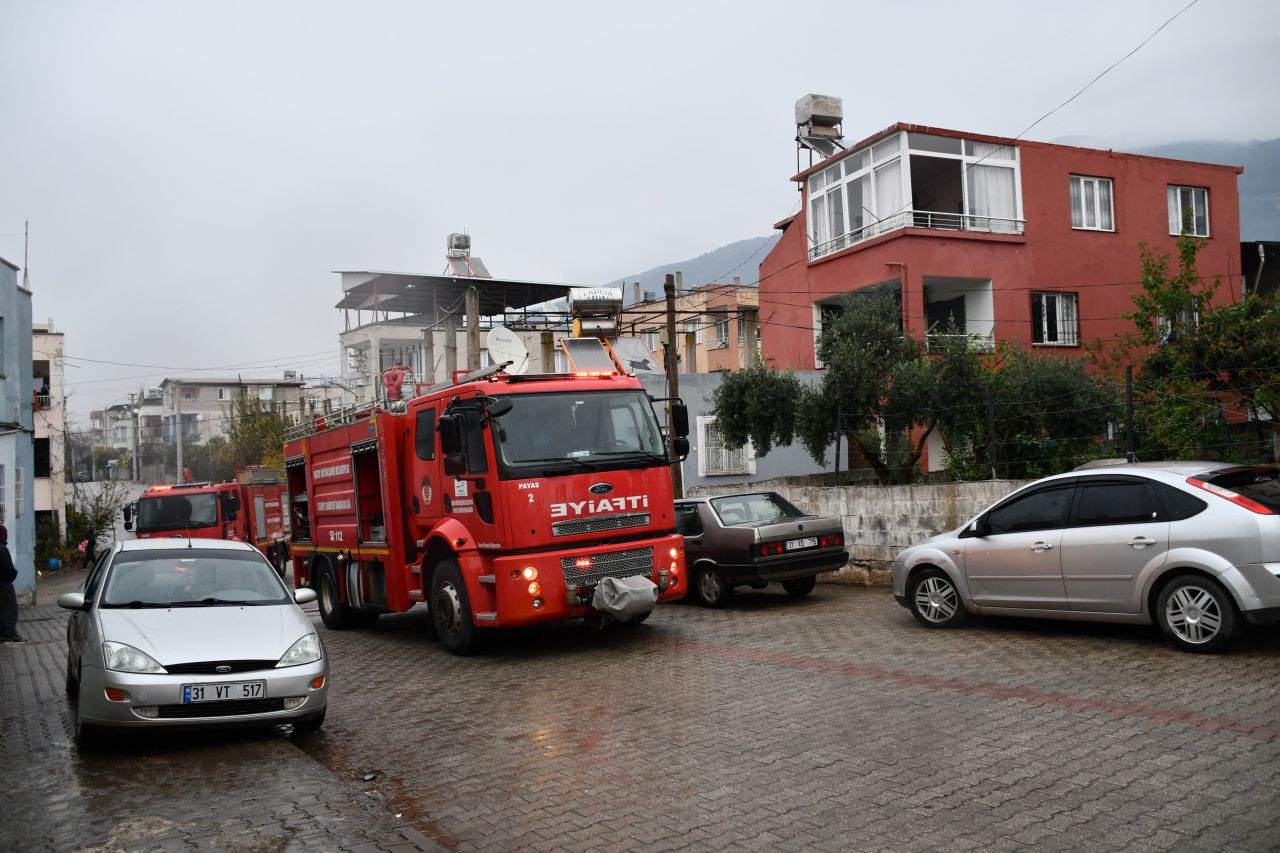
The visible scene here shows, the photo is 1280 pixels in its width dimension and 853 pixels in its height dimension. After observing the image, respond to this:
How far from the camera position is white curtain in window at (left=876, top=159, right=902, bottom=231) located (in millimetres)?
23734

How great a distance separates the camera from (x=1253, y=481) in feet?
29.2

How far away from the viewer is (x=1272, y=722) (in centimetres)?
644

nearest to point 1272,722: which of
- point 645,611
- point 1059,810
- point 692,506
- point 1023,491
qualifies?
→ point 1059,810

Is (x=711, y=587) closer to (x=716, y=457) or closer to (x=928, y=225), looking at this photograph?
(x=716, y=457)

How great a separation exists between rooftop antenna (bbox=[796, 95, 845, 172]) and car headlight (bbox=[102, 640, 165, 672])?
87.7 ft

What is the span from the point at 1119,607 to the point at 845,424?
9.07m

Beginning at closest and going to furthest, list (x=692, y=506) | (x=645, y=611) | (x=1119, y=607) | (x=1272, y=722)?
(x=1272, y=722)
(x=1119, y=607)
(x=645, y=611)
(x=692, y=506)

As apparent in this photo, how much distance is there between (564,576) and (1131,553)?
530cm

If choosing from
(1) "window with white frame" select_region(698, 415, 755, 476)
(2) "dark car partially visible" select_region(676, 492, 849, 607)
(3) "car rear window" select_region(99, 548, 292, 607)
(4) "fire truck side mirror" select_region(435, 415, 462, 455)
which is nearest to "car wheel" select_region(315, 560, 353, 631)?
(4) "fire truck side mirror" select_region(435, 415, 462, 455)

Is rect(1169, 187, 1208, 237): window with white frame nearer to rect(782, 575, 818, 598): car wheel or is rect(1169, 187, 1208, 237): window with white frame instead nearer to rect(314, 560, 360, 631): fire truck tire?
rect(782, 575, 818, 598): car wheel

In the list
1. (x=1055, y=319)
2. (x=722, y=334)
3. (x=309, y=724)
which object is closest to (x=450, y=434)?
(x=309, y=724)

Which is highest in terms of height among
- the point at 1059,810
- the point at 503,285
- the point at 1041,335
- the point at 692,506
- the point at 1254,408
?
the point at 503,285

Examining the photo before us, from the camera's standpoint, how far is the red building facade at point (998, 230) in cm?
2384

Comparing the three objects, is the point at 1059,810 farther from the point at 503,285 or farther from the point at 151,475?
the point at 151,475
